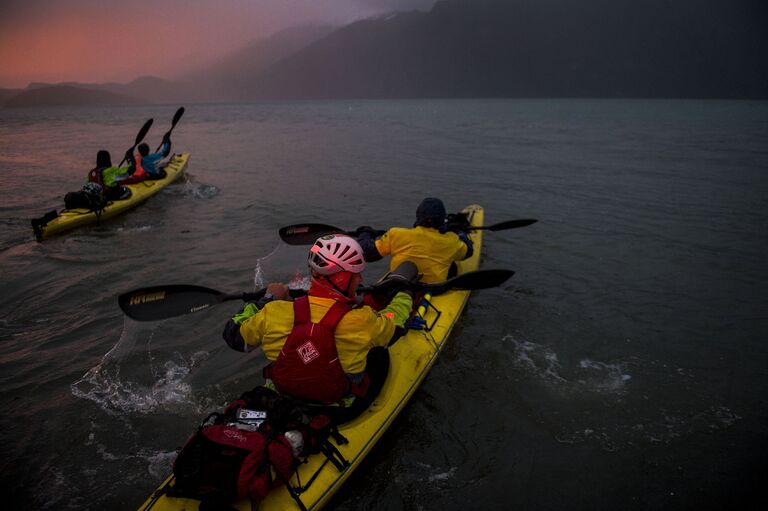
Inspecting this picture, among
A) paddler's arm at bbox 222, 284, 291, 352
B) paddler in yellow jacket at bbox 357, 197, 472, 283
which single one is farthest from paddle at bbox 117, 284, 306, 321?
paddler in yellow jacket at bbox 357, 197, 472, 283

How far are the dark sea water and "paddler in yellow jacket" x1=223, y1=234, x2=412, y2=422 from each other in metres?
1.27

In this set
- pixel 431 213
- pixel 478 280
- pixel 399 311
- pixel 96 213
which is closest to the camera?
pixel 399 311

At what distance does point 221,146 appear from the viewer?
93.6 ft

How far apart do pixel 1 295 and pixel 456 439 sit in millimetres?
8087

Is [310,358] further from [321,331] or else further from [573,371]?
[573,371]

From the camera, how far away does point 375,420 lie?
4020 millimetres

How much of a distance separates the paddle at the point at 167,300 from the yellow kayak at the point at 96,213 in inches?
295

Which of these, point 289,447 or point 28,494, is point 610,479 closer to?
point 289,447

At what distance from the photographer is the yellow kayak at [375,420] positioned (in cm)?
307

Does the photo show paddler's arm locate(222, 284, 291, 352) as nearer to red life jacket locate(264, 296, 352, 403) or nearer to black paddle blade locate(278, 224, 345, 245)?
red life jacket locate(264, 296, 352, 403)

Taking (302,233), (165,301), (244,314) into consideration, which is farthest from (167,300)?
(302,233)

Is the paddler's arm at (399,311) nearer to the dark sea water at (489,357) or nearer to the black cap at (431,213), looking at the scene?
the dark sea water at (489,357)

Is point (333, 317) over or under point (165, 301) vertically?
over

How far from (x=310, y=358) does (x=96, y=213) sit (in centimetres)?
1073
